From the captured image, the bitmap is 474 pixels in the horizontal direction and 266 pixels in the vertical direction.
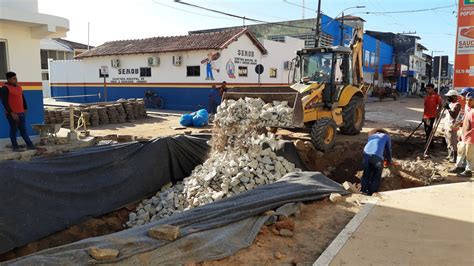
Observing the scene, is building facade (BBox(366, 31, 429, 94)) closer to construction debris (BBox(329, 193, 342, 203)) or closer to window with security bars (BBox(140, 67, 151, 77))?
window with security bars (BBox(140, 67, 151, 77))

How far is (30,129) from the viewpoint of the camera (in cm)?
1118

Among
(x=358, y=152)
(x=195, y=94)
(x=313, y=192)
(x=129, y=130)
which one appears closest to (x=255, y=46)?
(x=195, y=94)

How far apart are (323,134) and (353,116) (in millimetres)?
2787

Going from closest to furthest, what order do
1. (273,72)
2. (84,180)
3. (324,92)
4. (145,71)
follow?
(84,180) < (324,92) < (145,71) < (273,72)

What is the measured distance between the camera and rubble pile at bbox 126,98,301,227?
8.11 meters

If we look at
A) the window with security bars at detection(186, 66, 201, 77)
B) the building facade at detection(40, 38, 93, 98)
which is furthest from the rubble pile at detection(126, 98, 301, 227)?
the building facade at detection(40, 38, 93, 98)

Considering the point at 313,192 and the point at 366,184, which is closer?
the point at 313,192

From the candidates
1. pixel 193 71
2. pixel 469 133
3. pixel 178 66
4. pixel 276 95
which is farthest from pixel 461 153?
pixel 178 66

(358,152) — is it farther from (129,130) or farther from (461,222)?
(129,130)

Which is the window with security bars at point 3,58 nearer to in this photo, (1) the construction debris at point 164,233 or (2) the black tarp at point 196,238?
(2) the black tarp at point 196,238

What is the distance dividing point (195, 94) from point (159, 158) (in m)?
12.5

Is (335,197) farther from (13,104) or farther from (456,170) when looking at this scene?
(13,104)

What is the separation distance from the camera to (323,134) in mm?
9984

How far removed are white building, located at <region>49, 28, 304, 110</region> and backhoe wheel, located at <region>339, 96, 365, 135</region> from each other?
930cm
